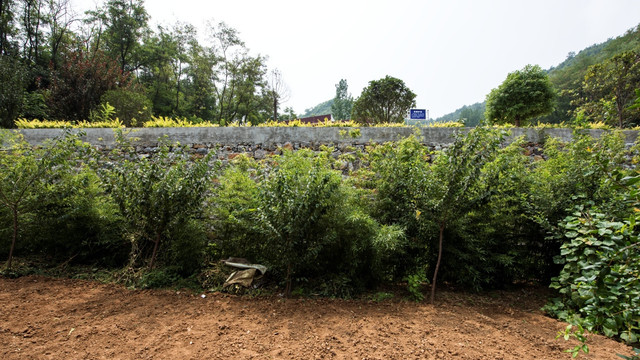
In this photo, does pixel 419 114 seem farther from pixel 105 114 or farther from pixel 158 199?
pixel 105 114

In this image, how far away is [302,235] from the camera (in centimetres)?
256

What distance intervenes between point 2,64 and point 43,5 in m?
11.0

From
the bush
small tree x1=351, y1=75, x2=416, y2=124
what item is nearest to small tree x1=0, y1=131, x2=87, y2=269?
the bush

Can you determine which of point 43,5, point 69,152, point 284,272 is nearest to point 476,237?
point 284,272

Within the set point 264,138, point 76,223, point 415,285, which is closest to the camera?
point 415,285

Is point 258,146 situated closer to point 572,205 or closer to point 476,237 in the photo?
point 476,237

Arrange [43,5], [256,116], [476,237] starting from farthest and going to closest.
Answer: [256,116]
[43,5]
[476,237]

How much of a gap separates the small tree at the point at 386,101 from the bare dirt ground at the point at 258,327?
12130mm

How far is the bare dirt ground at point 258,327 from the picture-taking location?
5.76ft

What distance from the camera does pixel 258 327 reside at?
81.9 inches

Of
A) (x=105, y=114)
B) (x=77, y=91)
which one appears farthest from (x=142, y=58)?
(x=105, y=114)

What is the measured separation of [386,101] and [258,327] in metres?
13.6

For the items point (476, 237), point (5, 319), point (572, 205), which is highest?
point (572, 205)

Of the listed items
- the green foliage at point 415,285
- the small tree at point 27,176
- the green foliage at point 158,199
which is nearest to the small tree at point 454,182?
the green foliage at point 415,285
